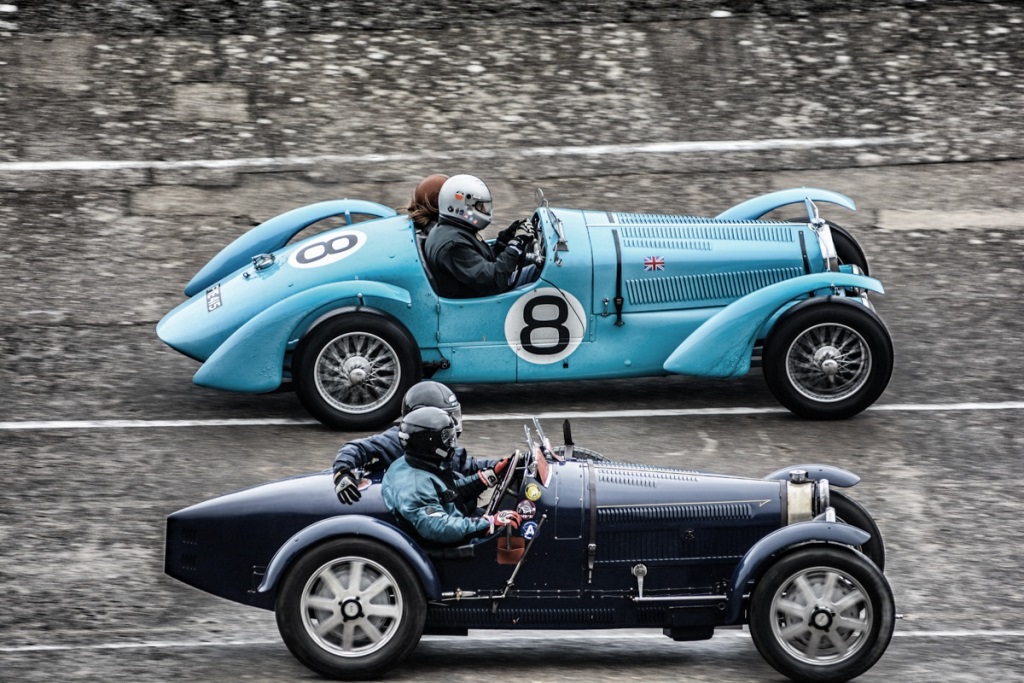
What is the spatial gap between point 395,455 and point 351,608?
90cm

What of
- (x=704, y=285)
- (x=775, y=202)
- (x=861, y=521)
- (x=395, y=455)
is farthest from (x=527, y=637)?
(x=775, y=202)

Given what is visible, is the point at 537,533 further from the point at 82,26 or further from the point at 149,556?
the point at 82,26

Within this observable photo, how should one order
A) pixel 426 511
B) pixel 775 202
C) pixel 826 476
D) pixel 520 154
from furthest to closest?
pixel 520 154 → pixel 775 202 → pixel 826 476 → pixel 426 511

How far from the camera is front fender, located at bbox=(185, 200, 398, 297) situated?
11781mm

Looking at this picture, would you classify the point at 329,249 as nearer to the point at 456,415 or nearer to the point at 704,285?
the point at 704,285


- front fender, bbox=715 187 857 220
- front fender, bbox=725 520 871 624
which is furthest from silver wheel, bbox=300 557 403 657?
front fender, bbox=715 187 857 220

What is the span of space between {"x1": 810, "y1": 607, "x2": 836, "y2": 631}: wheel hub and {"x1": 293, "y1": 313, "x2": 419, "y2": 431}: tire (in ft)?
13.5

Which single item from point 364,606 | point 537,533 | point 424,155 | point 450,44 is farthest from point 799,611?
point 450,44

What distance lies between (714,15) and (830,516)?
37.9 ft

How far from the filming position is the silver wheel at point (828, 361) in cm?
1046

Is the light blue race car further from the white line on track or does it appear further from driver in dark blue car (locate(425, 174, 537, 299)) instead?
the white line on track

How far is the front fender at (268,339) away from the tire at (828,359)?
2.57 meters

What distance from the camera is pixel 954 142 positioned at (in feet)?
52.5

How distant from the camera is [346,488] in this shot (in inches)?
288
